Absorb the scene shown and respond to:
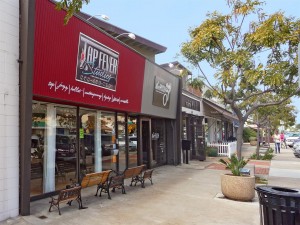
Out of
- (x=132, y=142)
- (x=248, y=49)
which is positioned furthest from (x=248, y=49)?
(x=132, y=142)

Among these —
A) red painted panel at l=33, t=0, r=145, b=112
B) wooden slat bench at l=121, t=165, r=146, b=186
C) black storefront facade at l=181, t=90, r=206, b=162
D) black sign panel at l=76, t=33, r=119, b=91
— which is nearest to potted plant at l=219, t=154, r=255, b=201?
wooden slat bench at l=121, t=165, r=146, b=186

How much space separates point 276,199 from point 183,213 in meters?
3.33

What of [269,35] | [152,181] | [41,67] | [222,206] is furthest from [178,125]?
[41,67]

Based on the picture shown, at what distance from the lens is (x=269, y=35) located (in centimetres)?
1056

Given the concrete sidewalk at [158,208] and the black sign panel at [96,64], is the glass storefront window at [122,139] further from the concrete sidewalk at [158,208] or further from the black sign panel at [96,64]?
the black sign panel at [96,64]

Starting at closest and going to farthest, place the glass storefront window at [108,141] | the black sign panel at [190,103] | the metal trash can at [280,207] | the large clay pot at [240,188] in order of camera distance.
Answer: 1. the metal trash can at [280,207]
2. the large clay pot at [240,188]
3. the glass storefront window at [108,141]
4. the black sign panel at [190,103]

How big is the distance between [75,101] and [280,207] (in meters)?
6.18

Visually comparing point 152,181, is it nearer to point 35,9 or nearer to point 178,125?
point 178,125

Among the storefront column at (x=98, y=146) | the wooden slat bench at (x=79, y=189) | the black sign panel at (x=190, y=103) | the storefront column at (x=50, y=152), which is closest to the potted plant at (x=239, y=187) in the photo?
the wooden slat bench at (x=79, y=189)

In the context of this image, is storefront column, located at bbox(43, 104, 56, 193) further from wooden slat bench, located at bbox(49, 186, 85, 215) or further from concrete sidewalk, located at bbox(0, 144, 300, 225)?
wooden slat bench, located at bbox(49, 186, 85, 215)

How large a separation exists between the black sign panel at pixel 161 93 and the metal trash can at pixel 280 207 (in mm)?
9791

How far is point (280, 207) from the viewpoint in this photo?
4285mm

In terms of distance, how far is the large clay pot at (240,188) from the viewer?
862 cm

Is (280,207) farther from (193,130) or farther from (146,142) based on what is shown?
(193,130)
